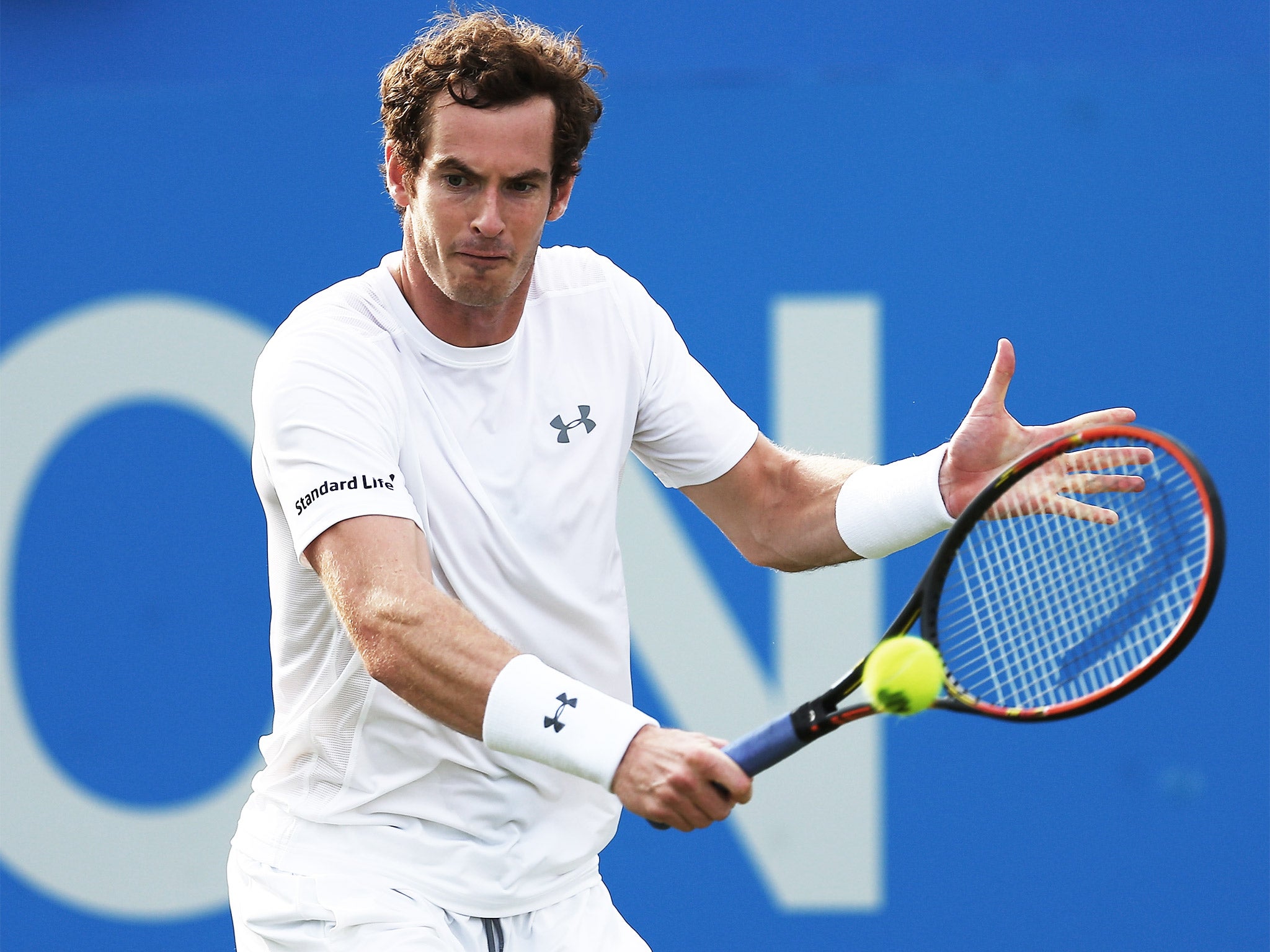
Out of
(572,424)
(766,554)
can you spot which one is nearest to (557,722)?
(572,424)

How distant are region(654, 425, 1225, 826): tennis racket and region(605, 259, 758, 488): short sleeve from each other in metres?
0.46

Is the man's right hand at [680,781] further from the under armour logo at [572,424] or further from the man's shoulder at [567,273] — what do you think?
the man's shoulder at [567,273]

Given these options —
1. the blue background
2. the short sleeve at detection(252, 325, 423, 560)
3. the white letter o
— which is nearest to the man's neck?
the short sleeve at detection(252, 325, 423, 560)

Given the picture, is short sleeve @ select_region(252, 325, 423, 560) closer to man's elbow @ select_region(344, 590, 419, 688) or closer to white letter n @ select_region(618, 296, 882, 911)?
man's elbow @ select_region(344, 590, 419, 688)

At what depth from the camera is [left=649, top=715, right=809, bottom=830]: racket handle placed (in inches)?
69.0

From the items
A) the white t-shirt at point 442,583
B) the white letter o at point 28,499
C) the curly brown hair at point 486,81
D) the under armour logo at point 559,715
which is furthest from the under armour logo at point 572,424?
the white letter o at point 28,499

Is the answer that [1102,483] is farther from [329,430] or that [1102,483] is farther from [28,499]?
[28,499]

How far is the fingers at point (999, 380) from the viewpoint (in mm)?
2223

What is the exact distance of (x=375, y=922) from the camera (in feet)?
6.75

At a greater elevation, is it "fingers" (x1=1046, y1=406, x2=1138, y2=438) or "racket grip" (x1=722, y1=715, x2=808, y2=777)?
"fingers" (x1=1046, y1=406, x2=1138, y2=438)

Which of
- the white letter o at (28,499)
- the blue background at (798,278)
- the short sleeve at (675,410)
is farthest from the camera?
the white letter o at (28,499)

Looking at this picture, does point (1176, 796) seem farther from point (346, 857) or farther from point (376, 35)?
point (376, 35)

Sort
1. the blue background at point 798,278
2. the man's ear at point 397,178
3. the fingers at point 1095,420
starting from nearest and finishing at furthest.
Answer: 1. the fingers at point 1095,420
2. the man's ear at point 397,178
3. the blue background at point 798,278

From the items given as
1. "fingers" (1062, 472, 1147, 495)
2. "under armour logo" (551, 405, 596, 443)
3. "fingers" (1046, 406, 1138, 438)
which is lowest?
"fingers" (1062, 472, 1147, 495)
